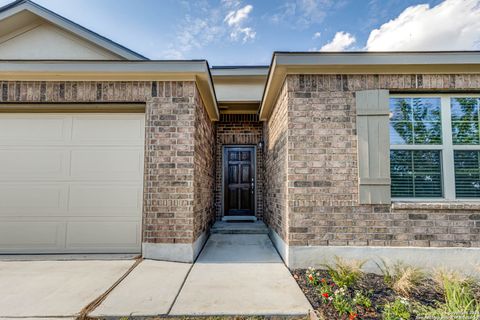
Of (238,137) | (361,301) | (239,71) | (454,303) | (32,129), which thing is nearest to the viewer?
(454,303)

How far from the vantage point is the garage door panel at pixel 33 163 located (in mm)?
4004

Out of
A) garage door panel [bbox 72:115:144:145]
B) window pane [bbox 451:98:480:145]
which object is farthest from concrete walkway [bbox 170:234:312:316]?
window pane [bbox 451:98:480:145]

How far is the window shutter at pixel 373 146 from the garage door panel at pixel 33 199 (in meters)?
4.65

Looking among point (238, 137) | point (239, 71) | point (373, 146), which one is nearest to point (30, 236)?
point (238, 137)

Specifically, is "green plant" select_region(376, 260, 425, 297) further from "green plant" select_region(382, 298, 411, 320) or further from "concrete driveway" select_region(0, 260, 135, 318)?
"concrete driveway" select_region(0, 260, 135, 318)

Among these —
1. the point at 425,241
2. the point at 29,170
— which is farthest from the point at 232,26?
the point at 425,241

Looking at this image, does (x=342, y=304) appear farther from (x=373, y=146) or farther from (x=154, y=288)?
(x=373, y=146)

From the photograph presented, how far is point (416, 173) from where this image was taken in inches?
142

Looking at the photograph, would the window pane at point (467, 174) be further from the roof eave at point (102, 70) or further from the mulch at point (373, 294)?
the roof eave at point (102, 70)

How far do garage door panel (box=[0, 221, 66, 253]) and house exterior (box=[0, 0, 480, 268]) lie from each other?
16 millimetres

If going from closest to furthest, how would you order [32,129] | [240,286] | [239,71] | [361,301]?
[361,301]
[240,286]
[32,129]
[239,71]

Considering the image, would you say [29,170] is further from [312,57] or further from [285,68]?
[312,57]

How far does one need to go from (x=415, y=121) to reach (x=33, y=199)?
6126 millimetres

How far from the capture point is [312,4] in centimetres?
630
